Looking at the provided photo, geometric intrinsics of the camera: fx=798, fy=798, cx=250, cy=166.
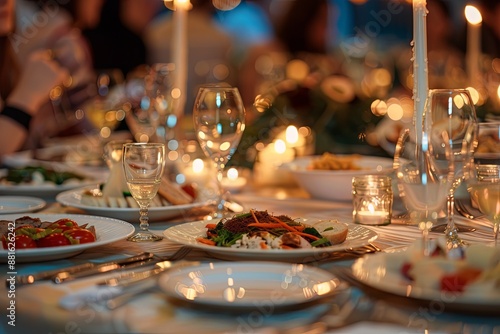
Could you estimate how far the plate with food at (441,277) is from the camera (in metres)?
1.01

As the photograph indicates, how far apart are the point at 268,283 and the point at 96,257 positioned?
38 cm

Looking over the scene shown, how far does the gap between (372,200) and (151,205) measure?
476 mm

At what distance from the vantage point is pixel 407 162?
1.37 meters

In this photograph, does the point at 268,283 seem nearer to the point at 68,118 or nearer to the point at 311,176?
the point at 311,176

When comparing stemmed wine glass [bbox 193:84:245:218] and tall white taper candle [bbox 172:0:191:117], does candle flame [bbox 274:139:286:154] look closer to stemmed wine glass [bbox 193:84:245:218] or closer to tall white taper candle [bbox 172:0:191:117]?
tall white taper candle [bbox 172:0:191:117]

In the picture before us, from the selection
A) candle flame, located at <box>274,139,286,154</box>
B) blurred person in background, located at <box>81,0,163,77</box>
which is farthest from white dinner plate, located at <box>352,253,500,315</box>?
blurred person in background, located at <box>81,0,163,77</box>

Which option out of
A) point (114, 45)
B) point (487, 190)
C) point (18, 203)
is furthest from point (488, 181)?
point (114, 45)

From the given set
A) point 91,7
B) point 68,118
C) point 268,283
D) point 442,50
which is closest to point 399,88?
point 442,50

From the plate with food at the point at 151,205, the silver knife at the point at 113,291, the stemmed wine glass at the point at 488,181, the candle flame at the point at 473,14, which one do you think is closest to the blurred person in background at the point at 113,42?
the candle flame at the point at 473,14

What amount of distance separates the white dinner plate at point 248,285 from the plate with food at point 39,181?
40.6 inches

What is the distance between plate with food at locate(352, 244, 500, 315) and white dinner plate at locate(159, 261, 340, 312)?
0.07m

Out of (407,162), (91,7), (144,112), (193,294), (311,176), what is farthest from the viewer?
(91,7)

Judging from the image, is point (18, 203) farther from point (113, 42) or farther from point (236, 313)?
point (113, 42)

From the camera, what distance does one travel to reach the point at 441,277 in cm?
105
